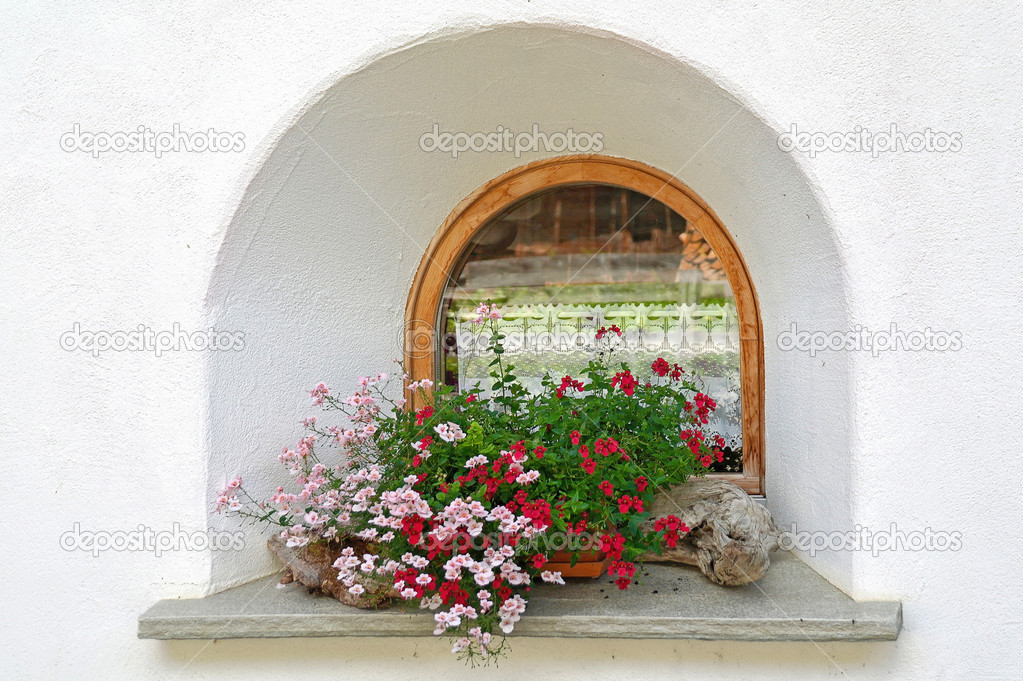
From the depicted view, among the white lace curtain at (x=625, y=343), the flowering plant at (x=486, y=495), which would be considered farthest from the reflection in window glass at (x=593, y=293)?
the flowering plant at (x=486, y=495)

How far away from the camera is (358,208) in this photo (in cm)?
217

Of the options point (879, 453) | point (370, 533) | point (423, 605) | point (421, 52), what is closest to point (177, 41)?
point (421, 52)

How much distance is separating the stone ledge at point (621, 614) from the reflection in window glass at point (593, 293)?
0.64 metres

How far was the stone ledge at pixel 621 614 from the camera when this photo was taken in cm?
161

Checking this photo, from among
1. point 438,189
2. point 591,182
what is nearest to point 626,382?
point 591,182

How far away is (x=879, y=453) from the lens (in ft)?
5.45

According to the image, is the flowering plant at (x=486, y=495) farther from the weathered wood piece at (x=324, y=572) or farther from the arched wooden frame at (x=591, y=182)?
the arched wooden frame at (x=591, y=182)

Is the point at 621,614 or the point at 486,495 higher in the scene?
the point at 486,495

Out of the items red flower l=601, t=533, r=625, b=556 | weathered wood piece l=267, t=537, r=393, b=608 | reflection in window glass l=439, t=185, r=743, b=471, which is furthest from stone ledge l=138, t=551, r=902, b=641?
→ reflection in window glass l=439, t=185, r=743, b=471

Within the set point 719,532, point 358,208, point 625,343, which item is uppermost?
point 358,208

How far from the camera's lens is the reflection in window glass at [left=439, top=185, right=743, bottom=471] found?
238 cm

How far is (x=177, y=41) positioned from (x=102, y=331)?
813 mm

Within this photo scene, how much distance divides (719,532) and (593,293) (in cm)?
97

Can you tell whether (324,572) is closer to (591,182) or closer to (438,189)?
(438,189)
